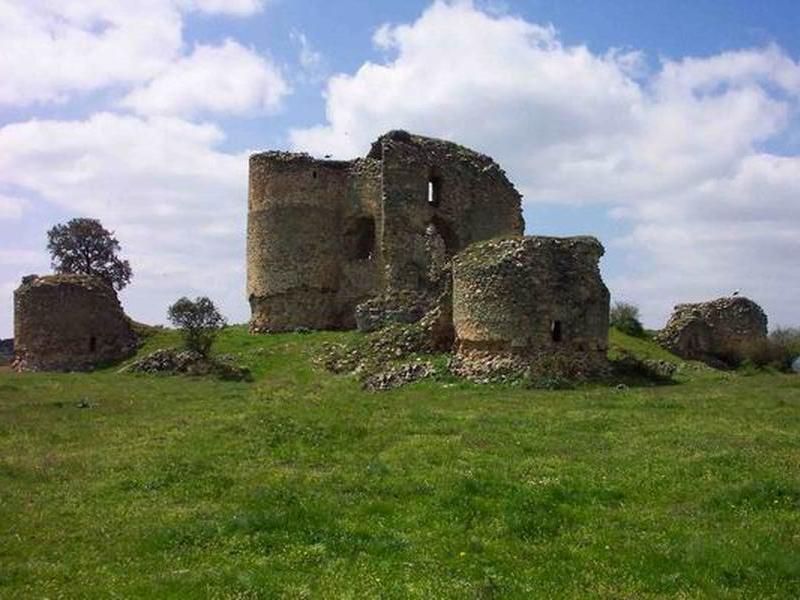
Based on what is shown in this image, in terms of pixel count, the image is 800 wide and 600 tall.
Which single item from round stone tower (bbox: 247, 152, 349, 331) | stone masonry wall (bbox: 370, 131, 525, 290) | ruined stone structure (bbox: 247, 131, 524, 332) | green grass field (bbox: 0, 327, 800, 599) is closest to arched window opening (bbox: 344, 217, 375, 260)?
ruined stone structure (bbox: 247, 131, 524, 332)

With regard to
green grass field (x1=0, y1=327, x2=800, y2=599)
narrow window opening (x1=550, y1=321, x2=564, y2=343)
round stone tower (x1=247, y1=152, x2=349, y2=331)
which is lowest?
green grass field (x1=0, y1=327, x2=800, y2=599)

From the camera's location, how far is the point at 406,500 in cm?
1145

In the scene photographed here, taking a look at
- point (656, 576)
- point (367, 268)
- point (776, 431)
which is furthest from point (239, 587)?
point (367, 268)

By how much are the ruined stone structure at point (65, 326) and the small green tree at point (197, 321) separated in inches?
177

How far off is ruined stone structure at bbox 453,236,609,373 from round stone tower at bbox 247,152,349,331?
→ 13000mm

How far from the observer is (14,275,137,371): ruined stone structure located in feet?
116

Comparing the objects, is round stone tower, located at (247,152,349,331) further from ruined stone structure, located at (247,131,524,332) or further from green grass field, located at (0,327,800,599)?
green grass field, located at (0,327,800,599)

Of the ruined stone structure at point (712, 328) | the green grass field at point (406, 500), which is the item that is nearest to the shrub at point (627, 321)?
the ruined stone structure at point (712, 328)

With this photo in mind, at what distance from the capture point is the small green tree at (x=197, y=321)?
31520 millimetres

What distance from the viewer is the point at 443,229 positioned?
125 ft

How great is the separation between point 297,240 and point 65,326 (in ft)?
32.2

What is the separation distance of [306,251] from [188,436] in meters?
22.4

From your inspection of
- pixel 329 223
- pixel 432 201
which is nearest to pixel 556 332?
pixel 432 201

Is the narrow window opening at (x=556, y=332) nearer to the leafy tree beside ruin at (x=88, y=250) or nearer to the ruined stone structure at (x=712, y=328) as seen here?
the ruined stone structure at (x=712, y=328)
